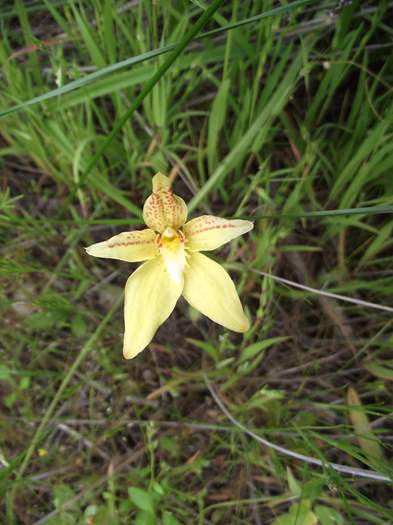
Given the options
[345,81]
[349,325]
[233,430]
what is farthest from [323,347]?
[345,81]

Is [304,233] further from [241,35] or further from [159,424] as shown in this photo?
[159,424]

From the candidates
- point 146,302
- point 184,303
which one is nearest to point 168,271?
point 146,302

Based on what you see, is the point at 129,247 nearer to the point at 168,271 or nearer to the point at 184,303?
the point at 168,271

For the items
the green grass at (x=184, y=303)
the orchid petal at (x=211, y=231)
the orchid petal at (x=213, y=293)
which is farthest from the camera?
the green grass at (x=184, y=303)

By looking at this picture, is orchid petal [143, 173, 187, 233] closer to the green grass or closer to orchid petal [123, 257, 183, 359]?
orchid petal [123, 257, 183, 359]

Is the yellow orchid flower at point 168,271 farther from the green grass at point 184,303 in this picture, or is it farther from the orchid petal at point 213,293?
the green grass at point 184,303

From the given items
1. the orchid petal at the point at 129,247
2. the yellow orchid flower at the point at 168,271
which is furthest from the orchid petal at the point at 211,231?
the orchid petal at the point at 129,247

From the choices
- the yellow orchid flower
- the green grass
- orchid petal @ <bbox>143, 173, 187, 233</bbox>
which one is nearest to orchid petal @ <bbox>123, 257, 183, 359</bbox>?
the yellow orchid flower
